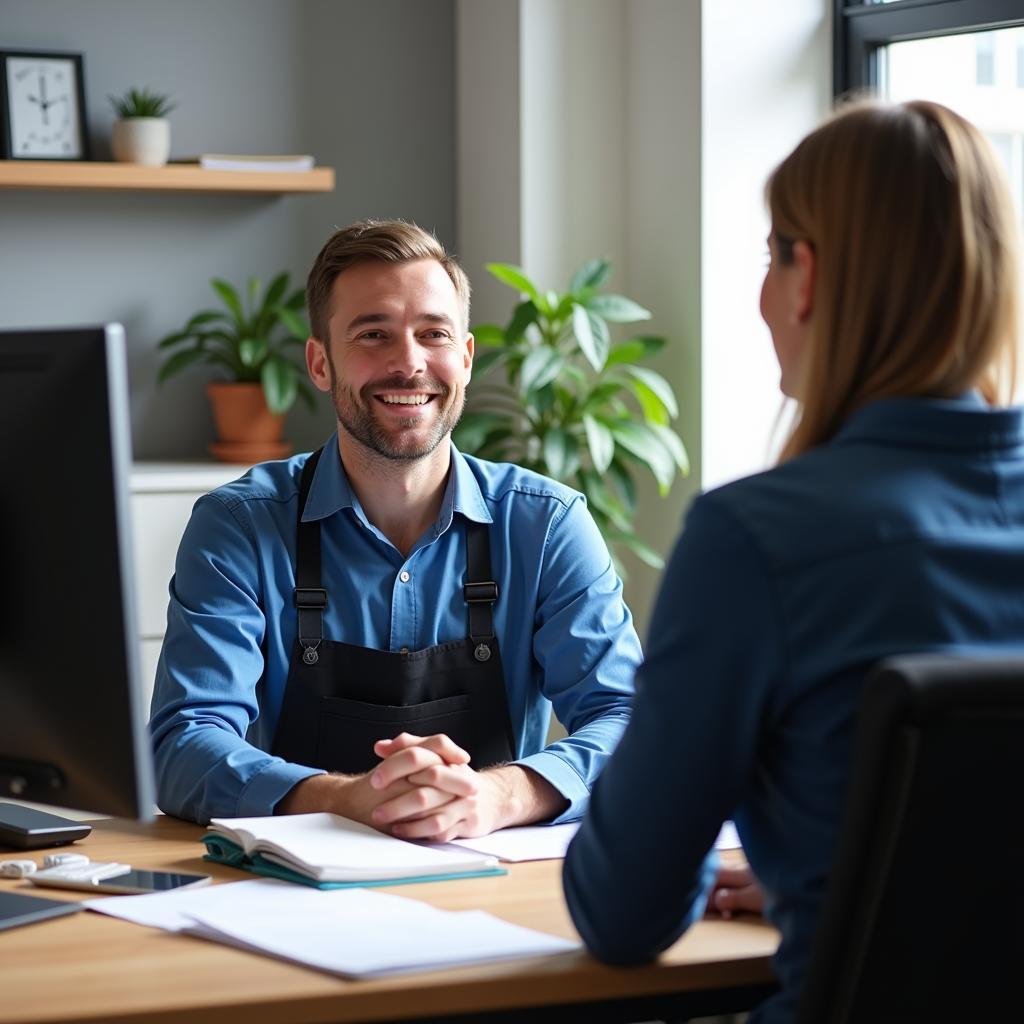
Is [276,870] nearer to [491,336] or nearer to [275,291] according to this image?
[491,336]

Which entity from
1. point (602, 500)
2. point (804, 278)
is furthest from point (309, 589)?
point (602, 500)

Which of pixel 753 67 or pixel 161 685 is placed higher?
pixel 753 67

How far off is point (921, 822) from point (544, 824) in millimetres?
906

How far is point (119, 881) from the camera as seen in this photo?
62.9 inches

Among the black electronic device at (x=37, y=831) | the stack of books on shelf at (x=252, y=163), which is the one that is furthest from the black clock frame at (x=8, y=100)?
the black electronic device at (x=37, y=831)

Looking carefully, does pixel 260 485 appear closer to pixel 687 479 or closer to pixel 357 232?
pixel 357 232

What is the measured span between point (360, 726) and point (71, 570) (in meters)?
0.87

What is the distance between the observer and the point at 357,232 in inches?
98.4

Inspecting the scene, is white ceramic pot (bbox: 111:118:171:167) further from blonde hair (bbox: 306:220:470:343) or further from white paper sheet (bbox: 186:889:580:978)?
white paper sheet (bbox: 186:889:580:978)

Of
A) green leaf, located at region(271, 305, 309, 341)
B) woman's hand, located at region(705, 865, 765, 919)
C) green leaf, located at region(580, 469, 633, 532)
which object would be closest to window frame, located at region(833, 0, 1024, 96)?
green leaf, located at region(580, 469, 633, 532)

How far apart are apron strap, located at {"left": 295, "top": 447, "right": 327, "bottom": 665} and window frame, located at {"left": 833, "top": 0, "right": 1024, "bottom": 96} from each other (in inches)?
90.2

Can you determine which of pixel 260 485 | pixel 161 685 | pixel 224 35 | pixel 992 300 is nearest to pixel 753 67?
pixel 224 35

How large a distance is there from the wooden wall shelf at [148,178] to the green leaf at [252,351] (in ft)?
1.35

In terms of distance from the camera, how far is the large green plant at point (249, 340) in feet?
14.1
